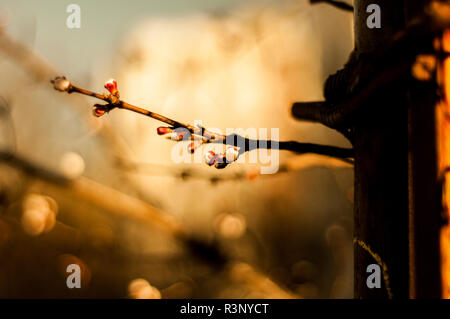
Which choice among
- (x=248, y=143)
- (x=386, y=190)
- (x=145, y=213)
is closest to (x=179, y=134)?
(x=248, y=143)

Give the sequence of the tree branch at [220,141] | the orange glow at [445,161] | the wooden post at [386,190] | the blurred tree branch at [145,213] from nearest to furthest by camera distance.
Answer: the orange glow at [445,161] < the wooden post at [386,190] < the tree branch at [220,141] < the blurred tree branch at [145,213]

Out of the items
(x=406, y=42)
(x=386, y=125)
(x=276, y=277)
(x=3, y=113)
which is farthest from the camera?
(x=276, y=277)

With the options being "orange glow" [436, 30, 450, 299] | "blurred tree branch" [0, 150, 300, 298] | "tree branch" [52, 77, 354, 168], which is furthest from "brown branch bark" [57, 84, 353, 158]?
"blurred tree branch" [0, 150, 300, 298]

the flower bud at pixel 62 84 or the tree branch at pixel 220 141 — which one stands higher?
the flower bud at pixel 62 84

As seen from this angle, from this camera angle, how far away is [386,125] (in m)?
0.56

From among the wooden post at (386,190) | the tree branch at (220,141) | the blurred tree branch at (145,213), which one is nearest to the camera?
the wooden post at (386,190)

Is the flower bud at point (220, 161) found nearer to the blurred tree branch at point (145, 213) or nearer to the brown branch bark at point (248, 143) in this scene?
the brown branch bark at point (248, 143)

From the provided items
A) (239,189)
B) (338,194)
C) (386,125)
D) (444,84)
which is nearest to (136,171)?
(239,189)

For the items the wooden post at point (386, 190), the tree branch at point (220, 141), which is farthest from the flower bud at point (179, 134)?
the wooden post at point (386, 190)

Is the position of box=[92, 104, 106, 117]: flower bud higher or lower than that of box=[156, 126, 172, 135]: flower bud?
higher

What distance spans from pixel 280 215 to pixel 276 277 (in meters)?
0.26

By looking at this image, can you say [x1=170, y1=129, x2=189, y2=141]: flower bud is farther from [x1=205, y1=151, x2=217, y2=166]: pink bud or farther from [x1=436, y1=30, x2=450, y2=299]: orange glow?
[x1=436, y1=30, x2=450, y2=299]: orange glow
